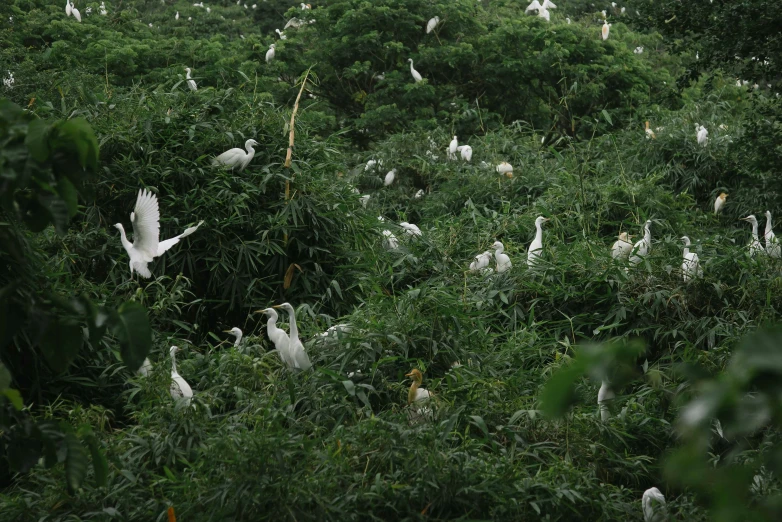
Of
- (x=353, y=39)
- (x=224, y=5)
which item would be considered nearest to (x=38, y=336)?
(x=353, y=39)

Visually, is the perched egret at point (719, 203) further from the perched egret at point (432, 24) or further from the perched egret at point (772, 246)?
the perched egret at point (432, 24)

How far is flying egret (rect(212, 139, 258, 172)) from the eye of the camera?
229 inches

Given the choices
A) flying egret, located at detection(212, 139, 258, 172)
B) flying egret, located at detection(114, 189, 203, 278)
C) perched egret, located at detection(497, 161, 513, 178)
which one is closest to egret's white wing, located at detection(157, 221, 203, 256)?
flying egret, located at detection(114, 189, 203, 278)

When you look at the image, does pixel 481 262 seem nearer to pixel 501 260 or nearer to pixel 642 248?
pixel 501 260

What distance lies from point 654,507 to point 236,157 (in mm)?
3414

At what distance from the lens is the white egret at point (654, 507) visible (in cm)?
357

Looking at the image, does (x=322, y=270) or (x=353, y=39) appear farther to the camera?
(x=353, y=39)

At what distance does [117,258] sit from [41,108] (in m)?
1.12

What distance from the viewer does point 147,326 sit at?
2191 millimetres

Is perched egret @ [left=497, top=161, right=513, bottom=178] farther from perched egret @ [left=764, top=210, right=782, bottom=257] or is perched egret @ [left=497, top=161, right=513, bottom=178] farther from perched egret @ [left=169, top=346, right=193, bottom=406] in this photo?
perched egret @ [left=169, top=346, right=193, bottom=406]

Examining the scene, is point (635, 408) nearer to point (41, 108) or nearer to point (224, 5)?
point (41, 108)

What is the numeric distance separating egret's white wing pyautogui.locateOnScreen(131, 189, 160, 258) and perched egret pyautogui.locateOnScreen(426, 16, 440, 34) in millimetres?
7199

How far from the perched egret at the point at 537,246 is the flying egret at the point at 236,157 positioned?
196cm

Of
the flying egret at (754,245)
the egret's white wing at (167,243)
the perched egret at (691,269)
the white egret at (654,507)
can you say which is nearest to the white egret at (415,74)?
the flying egret at (754,245)
